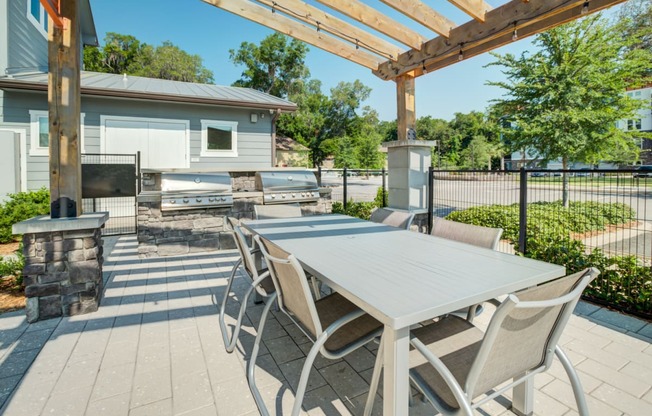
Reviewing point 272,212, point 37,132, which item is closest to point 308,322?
point 272,212

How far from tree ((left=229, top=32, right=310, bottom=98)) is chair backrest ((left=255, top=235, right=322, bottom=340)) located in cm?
2233

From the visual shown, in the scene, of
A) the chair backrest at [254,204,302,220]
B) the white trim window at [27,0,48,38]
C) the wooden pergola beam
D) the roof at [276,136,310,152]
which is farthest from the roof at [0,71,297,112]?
the roof at [276,136,310,152]

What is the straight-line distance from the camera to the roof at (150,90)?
20.5 feet

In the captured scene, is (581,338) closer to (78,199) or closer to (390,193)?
(390,193)

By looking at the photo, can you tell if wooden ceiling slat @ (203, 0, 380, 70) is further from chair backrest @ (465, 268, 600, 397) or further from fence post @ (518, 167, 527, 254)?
chair backrest @ (465, 268, 600, 397)

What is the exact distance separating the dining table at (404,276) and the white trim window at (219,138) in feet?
20.0

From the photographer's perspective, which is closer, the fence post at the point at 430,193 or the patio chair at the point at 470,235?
the patio chair at the point at 470,235

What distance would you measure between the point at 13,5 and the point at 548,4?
31.1ft

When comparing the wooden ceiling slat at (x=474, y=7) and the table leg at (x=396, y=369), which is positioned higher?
the wooden ceiling slat at (x=474, y=7)

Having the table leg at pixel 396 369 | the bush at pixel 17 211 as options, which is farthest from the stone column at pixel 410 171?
the bush at pixel 17 211

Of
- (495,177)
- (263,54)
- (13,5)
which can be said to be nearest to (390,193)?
(495,177)

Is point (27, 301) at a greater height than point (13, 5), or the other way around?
point (13, 5)

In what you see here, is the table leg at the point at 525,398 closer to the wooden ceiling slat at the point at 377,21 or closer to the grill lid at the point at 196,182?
the wooden ceiling slat at the point at 377,21

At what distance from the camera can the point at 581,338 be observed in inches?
94.3
